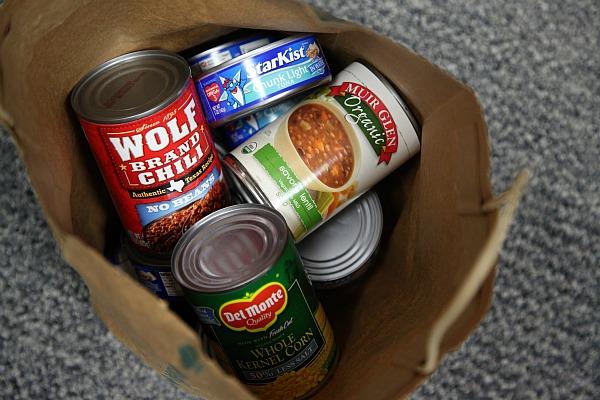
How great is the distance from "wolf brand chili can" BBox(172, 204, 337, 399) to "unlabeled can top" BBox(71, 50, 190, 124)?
7.0 inches

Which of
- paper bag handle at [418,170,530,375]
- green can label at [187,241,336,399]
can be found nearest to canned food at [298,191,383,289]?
green can label at [187,241,336,399]

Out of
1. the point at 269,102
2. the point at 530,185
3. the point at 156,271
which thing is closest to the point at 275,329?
the point at 156,271

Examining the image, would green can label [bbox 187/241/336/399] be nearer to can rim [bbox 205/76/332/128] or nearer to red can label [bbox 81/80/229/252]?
red can label [bbox 81/80/229/252]

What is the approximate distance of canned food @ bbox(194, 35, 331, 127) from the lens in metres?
1.05

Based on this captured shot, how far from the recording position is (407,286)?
1058 millimetres

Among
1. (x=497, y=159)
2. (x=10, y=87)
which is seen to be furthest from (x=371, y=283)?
(x=10, y=87)

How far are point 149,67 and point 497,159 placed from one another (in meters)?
0.55

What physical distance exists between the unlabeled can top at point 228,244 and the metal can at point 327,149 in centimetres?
6

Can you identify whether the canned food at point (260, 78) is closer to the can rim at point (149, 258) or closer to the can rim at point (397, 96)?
the can rim at point (397, 96)

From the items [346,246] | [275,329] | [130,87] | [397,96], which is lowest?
[346,246]

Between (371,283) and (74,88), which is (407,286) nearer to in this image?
(371,283)

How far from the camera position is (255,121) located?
3.78ft

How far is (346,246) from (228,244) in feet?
0.84

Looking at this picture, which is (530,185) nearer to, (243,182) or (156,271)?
(243,182)
